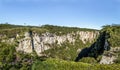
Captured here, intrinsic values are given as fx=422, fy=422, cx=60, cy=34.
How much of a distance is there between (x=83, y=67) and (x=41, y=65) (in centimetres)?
1243

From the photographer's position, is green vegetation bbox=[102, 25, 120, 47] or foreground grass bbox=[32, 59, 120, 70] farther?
green vegetation bbox=[102, 25, 120, 47]

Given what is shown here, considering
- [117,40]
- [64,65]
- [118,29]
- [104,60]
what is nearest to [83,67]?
[64,65]

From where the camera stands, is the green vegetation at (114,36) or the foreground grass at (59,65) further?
the green vegetation at (114,36)

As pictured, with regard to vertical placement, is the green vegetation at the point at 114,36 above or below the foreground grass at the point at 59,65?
above

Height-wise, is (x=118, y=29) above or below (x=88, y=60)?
above

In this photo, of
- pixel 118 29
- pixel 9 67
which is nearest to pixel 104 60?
pixel 118 29

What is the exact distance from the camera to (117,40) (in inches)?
7318

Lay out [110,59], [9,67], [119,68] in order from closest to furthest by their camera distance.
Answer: [119,68], [9,67], [110,59]

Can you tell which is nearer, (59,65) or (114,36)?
(59,65)

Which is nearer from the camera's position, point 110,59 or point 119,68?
point 119,68

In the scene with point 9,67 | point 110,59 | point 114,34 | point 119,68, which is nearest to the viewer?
point 119,68

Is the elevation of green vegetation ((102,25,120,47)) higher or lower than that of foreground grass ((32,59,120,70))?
higher

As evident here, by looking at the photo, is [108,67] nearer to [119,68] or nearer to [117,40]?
[119,68]

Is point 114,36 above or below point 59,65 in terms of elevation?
above
